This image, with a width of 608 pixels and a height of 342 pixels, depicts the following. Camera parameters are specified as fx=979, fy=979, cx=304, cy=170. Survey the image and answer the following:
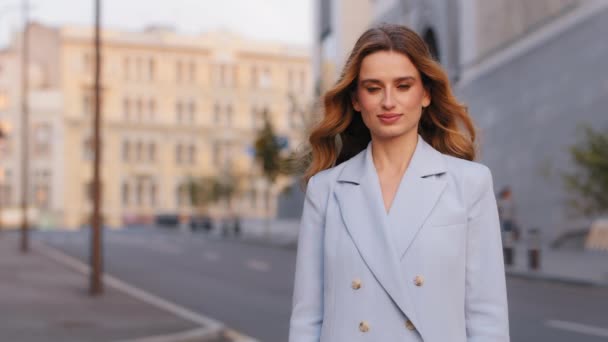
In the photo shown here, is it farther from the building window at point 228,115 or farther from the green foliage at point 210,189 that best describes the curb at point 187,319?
the building window at point 228,115

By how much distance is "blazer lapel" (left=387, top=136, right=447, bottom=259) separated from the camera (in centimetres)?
281

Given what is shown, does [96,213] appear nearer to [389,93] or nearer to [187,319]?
[187,319]

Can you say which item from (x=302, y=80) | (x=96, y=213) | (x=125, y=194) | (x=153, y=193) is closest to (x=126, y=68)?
(x=125, y=194)

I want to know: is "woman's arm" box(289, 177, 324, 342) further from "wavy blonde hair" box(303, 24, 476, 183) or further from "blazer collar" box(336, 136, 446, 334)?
"wavy blonde hair" box(303, 24, 476, 183)

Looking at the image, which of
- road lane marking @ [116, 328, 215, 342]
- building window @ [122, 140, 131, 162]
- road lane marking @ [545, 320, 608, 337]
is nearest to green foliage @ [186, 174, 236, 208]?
building window @ [122, 140, 131, 162]

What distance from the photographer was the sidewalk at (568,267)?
748 inches

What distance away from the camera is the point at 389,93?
2.93m

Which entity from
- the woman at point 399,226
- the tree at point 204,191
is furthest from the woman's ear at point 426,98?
the tree at point 204,191

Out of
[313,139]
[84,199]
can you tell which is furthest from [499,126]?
[84,199]

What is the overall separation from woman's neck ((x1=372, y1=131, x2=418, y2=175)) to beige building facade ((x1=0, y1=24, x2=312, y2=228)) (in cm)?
8753

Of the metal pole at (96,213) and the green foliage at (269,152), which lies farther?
the green foliage at (269,152)

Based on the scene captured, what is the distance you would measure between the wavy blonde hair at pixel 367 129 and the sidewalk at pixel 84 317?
304 inches

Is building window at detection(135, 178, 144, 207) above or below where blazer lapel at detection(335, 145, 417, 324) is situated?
below

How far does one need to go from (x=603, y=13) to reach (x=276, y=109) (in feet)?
242
